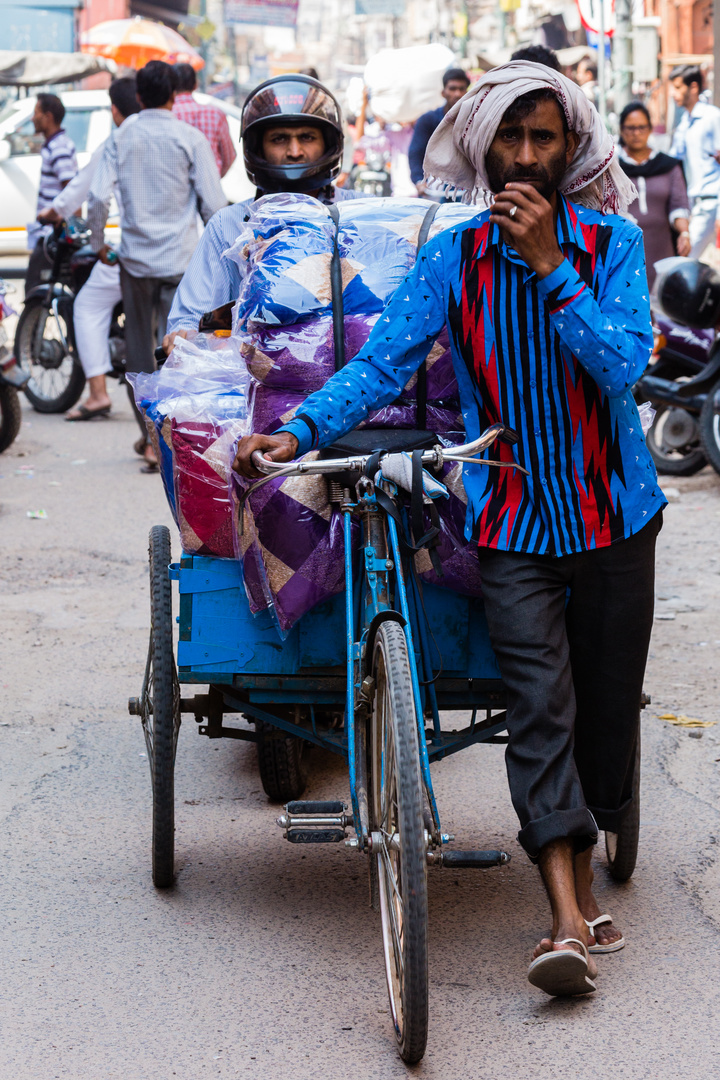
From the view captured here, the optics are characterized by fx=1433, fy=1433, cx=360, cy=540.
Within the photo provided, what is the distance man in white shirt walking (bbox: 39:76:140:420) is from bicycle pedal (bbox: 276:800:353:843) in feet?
22.2

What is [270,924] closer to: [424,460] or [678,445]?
[424,460]

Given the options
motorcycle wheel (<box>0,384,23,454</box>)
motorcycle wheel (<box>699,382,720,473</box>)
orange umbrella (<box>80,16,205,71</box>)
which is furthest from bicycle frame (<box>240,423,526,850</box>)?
orange umbrella (<box>80,16,205,71</box>)

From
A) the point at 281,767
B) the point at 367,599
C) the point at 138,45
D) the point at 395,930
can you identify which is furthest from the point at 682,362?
the point at 138,45

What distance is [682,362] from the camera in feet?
27.6

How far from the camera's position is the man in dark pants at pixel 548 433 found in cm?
281

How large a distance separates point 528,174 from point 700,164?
8879 millimetres

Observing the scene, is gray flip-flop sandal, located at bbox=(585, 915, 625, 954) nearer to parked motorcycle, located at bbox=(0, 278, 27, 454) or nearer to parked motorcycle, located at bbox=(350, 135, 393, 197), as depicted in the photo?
parked motorcycle, located at bbox=(0, 278, 27, 454)

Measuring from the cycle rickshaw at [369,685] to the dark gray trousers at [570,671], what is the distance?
179 millimetres

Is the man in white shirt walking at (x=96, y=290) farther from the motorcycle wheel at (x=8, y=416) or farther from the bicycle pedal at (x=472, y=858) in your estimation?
the bicycle pedal at (x=472, y=858)

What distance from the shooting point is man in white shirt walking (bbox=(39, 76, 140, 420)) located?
9.27 meters

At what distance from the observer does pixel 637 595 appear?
118 inches

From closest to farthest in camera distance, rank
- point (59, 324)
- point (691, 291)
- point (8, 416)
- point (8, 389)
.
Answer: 1. point (691, 291)
2. point (8, 389)
3. point (8, 416)
4. point (59, 324)

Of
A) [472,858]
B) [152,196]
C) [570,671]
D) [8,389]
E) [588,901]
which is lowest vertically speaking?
[588,901]

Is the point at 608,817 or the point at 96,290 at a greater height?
the point at 96,290
